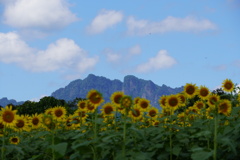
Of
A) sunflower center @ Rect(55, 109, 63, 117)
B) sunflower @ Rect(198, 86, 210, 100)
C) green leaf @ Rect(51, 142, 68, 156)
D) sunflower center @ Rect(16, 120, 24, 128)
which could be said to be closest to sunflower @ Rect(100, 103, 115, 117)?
sunflower center @ Rect(55, 109, 63, 117)

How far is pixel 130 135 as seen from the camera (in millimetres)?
7258

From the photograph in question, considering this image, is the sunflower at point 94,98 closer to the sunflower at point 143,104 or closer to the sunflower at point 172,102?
the sunflower at point 172,102

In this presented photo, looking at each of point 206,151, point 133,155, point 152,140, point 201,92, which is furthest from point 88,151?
point 201,92

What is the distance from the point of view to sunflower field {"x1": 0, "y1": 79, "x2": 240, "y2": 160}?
19.1 feet

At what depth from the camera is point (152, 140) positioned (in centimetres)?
733

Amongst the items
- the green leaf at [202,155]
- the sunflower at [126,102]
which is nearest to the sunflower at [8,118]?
the sunflower at [126,102]

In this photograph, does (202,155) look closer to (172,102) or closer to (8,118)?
(172,102)

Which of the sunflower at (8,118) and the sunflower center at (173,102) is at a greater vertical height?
the sunflower center at (173,102)

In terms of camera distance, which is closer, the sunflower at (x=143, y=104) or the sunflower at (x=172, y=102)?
the sunflower at (x=172, y=102)

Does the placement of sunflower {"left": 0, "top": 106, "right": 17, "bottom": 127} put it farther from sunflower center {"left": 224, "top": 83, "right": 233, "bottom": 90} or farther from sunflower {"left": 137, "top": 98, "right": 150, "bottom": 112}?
sunflower center {"left": 224, "top": 83, "right": 233, "bottom": 90}

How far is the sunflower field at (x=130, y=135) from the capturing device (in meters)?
5.81

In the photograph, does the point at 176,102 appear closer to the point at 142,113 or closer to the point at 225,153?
the point at 142,113

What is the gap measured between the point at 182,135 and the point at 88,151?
6.42ft

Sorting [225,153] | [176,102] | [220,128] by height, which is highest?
[176,102]
